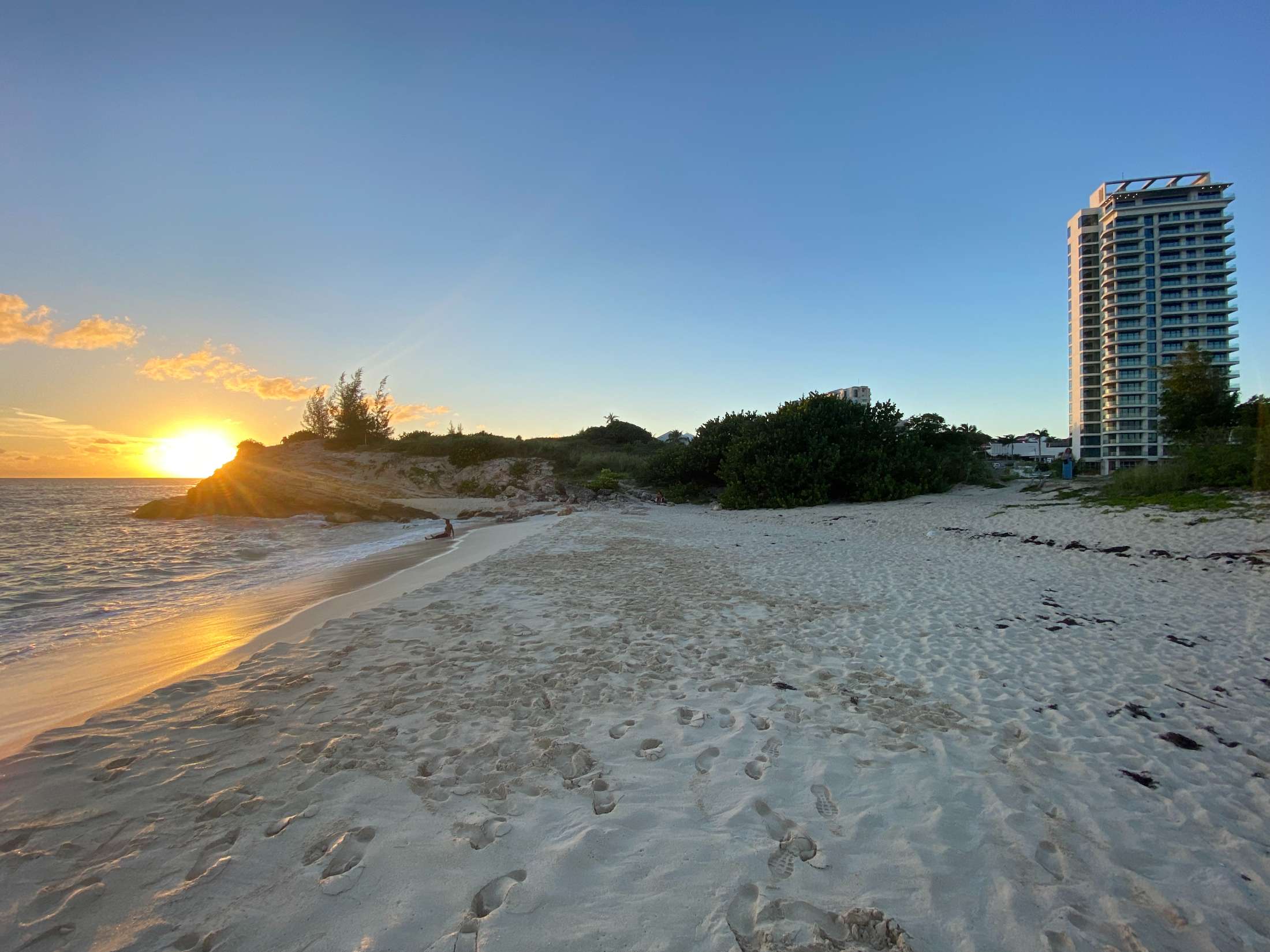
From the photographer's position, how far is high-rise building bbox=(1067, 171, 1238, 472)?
246 ft

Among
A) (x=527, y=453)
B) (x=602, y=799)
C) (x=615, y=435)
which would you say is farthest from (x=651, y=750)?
(x=615, y=435)

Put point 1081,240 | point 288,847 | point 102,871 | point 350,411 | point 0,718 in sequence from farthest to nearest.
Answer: point 1081,240 → point 350,411 → point 0,718 → point 288,847 → point 102,871

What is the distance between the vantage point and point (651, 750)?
3.63 metres

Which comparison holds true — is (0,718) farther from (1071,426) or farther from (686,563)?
(1071,426)

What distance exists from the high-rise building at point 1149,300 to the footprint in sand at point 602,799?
92.1 m

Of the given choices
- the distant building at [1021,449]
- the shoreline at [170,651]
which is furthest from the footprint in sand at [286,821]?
the distant building at [1021,449]

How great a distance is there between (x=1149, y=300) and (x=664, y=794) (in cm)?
10704

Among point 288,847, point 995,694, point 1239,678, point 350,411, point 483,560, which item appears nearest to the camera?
point 288,847

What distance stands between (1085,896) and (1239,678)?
15.0 feet

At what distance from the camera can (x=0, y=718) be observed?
4168mm

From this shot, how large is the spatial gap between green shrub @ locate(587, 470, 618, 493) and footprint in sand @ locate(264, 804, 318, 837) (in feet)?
82.7

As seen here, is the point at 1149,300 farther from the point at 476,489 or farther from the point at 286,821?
the point at 286,821

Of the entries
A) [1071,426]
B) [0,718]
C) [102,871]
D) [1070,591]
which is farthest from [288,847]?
[1071,426]

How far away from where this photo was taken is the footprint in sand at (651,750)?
11.6 ft
